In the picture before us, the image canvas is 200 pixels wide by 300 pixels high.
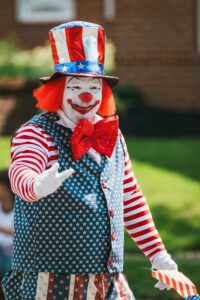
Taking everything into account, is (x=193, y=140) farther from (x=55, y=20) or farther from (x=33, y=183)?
(x=33, y=183)

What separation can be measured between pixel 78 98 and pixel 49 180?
65cm

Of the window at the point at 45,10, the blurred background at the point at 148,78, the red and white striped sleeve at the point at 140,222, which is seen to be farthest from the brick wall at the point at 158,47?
the red and white striped sleeve at the point at 140,222

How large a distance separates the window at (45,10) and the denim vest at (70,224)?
49.4ft

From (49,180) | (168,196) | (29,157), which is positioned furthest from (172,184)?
(49,180)

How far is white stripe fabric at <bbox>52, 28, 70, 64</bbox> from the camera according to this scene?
4.11 m

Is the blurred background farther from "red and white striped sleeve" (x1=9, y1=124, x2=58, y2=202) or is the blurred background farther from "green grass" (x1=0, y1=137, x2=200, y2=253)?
"red and white striped sleeve" (x1=9, y1=124, x2=58, y2=202)

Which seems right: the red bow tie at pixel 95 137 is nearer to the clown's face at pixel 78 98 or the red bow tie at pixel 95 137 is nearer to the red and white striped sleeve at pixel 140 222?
the clown's face at pixel 78 98

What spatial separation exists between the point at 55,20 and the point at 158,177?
8470mm

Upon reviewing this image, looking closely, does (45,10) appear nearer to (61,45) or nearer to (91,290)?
(61,45)

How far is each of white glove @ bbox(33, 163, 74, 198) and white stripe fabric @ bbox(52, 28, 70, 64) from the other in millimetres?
709

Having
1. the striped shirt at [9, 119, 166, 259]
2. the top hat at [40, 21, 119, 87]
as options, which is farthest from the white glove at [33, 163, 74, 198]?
the top hat at [40, 21, 119, 87]

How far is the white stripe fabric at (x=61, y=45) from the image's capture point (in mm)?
4109

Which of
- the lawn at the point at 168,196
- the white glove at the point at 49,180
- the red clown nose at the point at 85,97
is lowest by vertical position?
the lawn at the point at 168,196

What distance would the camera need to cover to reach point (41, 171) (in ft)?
12.6
